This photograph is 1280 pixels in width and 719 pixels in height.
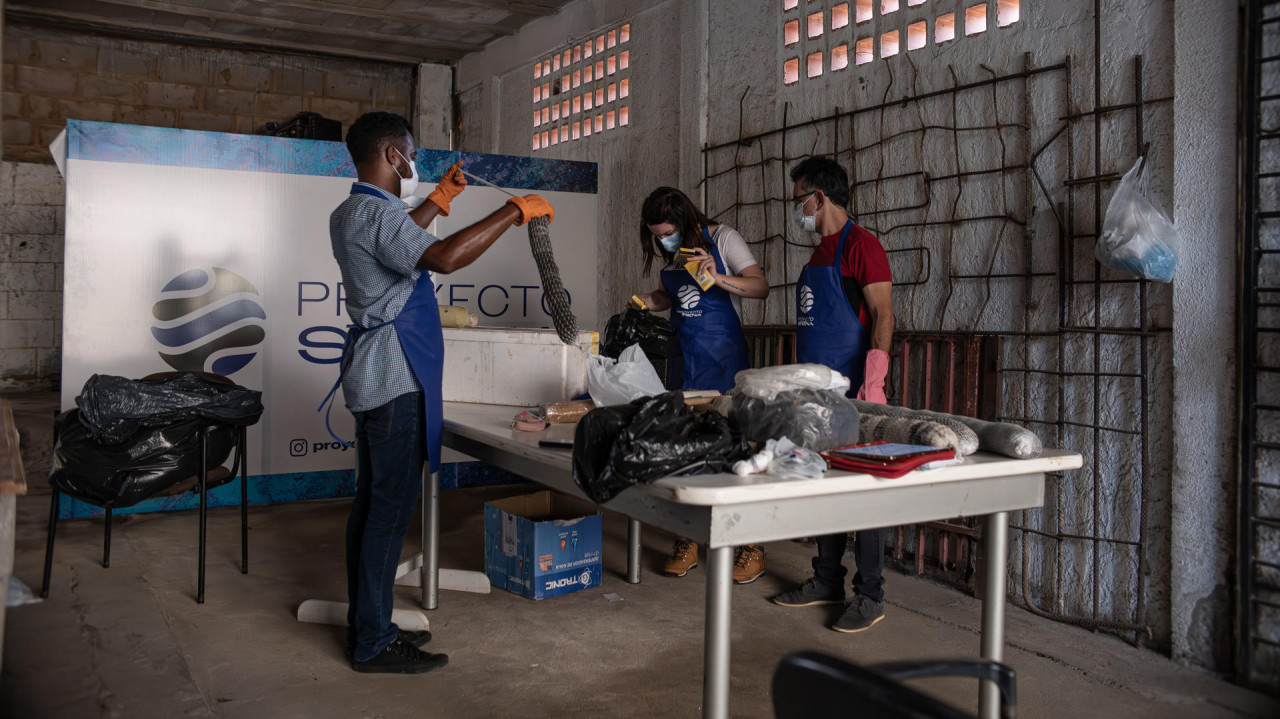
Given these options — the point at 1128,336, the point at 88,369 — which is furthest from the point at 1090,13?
the point at 88,369

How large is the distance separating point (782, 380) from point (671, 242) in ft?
4.73

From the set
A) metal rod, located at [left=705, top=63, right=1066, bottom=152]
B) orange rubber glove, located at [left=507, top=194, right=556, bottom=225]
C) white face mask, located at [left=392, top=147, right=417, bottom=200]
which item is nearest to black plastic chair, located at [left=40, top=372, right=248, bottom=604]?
white face mask, located at [left=392, top=147, right=417, bottom=200]

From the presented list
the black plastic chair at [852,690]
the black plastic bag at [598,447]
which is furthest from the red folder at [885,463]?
the black plastic chair at [852,690]

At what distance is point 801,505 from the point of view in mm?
1807

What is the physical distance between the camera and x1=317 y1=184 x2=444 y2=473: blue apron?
8.61 ft

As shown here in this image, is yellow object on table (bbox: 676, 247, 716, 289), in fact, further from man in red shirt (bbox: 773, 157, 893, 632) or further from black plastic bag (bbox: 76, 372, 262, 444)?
black plastic bag (bbox: 76, 372, 262, 444)

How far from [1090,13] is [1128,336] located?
3.68 feet

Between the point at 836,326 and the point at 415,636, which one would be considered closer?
Answer: the point at 415,636

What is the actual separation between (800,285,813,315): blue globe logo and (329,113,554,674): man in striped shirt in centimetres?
110

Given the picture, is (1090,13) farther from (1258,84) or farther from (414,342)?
(414,342)

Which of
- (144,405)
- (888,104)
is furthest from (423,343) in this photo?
(888,104)

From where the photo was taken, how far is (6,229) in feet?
28.0

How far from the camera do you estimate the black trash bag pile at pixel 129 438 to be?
3252 mm

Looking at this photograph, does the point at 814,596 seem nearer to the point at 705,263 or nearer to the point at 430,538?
the point at 705,263
